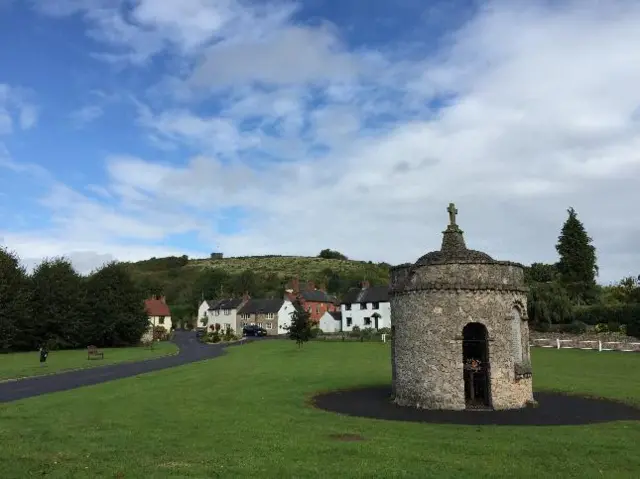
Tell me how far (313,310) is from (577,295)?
151 ft

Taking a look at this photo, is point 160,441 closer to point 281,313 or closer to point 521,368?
point 521,368

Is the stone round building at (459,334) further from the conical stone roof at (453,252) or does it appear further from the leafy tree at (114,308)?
the leafy tree at (114,308)

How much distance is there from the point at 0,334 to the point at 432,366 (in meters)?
48.9

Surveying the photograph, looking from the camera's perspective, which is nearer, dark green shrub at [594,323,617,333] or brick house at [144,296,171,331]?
dark green shrub at [594,323,617,333]

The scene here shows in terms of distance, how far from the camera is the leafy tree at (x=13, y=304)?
5322cm

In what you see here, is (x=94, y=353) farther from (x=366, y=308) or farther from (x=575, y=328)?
(x=366, y=308)

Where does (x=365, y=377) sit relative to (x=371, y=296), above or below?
below

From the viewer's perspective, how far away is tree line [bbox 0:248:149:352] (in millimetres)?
55312

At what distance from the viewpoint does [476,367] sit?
68.5 feet

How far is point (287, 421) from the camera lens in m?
17.0

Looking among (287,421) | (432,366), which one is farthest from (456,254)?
(287,421)

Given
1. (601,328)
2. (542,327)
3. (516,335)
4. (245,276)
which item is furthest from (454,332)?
(245,276)

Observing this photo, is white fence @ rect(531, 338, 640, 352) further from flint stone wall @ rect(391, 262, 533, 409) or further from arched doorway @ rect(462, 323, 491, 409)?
flint stone wall @ rect(391, 262, 533, 409)

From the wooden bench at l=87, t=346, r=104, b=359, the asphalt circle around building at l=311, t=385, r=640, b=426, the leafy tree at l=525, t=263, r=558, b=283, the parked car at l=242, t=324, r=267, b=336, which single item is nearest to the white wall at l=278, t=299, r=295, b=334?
the parked car at l=242, t=324, r=267, b=336
